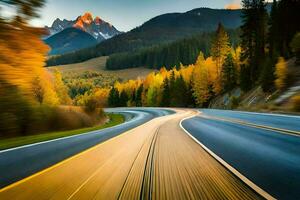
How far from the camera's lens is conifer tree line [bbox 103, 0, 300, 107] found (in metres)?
48.5

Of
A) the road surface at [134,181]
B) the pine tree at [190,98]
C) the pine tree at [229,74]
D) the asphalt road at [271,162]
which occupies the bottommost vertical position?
the road surface at [134,181]

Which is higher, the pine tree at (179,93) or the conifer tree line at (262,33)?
the conifer tree line at (262,33)

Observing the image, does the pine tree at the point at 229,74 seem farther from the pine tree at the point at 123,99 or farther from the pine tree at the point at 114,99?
the pine tree at the point at 114,99

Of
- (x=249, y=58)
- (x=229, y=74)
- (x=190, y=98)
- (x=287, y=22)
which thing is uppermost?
(x=287, y=22)

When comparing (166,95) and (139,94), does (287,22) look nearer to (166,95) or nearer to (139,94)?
(166,95)

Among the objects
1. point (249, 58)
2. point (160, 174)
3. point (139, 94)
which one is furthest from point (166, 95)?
point (160, 174)

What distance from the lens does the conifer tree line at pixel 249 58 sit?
48500 millimetres

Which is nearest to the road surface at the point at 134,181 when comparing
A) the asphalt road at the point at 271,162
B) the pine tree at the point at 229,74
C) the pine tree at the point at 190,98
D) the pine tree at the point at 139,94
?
the asphalt road at the point at 271,162

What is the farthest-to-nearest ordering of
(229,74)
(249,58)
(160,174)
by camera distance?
(229,74), (249,58), (160,174)

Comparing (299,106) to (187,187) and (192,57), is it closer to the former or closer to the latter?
(187,187)

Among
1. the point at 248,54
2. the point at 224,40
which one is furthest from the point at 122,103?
the point at 248,54

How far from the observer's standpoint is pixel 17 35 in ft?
41.9

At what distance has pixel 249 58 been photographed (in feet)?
184

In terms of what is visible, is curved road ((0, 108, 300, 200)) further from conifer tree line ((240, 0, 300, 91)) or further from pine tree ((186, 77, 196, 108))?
pine tree ((186, 77, 196, 108))
